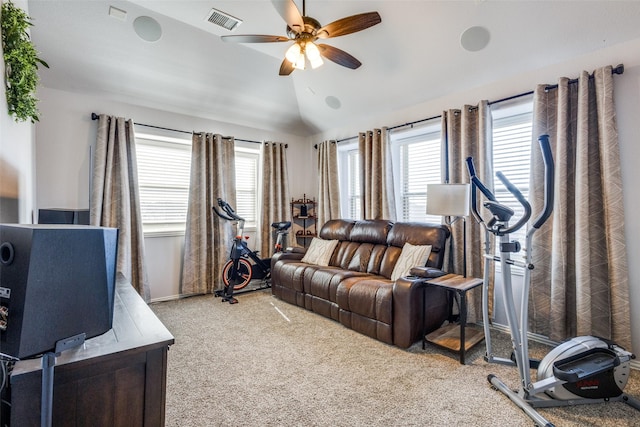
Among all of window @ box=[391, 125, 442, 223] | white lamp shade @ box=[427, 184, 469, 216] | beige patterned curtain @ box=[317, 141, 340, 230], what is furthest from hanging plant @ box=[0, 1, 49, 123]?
beige patterned curtain @ box=[317, 141, 340, 230]

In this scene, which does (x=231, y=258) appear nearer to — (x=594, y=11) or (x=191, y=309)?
(x=191, y=309)

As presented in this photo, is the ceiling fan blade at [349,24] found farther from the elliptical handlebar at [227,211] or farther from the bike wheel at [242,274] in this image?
the bike wheel at [242,274]

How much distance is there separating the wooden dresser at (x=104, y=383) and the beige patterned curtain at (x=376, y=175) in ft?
11.0

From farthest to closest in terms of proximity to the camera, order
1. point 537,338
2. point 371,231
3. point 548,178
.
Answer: point 371,231 → point 537,338 → point 548,178

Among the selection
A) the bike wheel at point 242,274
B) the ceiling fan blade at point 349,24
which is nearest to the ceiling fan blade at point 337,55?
the ceiling fan blade at point 349,24

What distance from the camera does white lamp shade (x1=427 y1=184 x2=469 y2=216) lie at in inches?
110

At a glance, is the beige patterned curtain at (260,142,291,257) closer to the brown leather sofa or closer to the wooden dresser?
the brown leather sofa

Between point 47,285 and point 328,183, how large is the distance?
4436 mm

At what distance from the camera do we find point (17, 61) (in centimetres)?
154

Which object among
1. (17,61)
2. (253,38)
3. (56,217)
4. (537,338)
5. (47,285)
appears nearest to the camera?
(47,285)

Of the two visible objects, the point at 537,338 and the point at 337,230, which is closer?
the point at 537,338

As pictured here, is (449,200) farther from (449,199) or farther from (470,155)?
(470,155)

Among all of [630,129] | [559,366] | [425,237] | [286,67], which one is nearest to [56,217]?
[286,67]

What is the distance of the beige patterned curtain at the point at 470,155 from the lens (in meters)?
3.18
